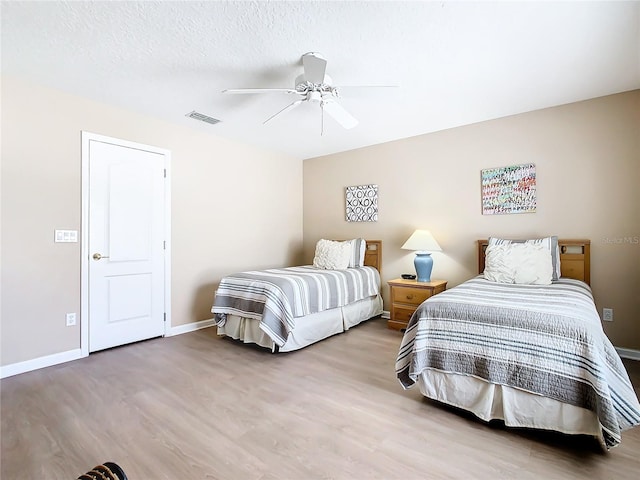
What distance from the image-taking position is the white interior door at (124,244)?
3.17 meters

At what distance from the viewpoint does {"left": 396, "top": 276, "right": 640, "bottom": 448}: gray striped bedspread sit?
1.61 meters

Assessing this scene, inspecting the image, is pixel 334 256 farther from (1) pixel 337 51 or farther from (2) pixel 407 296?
(1) pixel 337 51

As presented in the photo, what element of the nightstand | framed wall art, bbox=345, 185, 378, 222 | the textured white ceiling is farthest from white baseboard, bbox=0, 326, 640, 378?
framed wall art, bbox=345, 185, 378, 222

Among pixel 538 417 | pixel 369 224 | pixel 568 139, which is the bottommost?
pixel 538 417

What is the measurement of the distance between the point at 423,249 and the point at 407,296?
0.61m

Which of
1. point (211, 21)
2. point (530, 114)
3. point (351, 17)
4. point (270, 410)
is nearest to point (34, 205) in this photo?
point (211, 21)

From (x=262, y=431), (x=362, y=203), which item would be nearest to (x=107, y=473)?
(x=262, y=431)

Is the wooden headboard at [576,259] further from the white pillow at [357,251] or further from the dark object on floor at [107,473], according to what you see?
the dark object on floor at [107,473]

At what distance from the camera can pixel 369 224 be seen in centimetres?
481

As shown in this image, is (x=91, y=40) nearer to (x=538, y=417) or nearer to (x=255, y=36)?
(x=255, y=36)

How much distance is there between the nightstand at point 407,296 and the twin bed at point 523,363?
4.27 ft

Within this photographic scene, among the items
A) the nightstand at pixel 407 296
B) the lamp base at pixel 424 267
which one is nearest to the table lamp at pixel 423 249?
the lamp base at pixel 424 267

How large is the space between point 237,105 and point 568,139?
347cm

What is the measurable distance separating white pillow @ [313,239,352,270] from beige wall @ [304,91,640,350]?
604 mm
